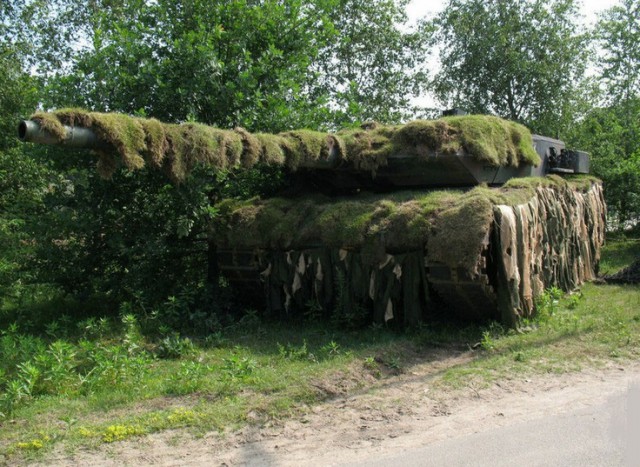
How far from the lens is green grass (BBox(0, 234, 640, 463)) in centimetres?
521

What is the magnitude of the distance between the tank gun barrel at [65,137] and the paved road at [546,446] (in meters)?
3.94

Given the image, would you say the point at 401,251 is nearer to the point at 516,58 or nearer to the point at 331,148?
the point at 331,148

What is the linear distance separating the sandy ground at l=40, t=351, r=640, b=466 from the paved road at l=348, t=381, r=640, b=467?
14 cm

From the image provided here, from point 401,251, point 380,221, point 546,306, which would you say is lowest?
point 546,306

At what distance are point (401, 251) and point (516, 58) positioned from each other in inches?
566

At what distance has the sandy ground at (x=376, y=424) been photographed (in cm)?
456

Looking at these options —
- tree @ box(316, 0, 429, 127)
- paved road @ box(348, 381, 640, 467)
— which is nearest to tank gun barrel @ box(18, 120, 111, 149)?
paved road @ box(348, 381, 640, 467)

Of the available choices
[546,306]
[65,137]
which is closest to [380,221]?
[546,306]

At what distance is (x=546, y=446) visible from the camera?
14.9 ft

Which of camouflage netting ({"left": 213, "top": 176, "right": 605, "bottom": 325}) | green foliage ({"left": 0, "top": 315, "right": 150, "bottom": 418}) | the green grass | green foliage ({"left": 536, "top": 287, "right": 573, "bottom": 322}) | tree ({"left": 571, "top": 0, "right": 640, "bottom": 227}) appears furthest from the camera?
tree ({"left": 571, "top": 0, "right": 640, "bottom": 227})

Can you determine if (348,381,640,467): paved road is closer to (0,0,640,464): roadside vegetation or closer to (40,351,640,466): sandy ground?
(40,351,640,466): sandy ground

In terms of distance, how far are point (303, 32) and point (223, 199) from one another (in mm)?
3248

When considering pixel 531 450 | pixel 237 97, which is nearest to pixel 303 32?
pixel 237 97

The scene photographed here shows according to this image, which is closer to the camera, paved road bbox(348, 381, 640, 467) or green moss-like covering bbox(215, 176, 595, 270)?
paved road bbox(348, 381, 640, 467)
